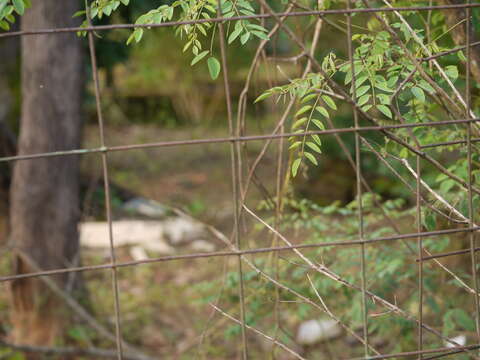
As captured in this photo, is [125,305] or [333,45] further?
[333,45]

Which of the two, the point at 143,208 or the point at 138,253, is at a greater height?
the point at 143,208

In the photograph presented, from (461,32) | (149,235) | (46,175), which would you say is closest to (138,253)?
(149,235)

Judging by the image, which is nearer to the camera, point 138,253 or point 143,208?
point 138,253

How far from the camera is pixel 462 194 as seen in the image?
2148 mm

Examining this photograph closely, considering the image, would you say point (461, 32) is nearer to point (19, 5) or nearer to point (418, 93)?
point (418, 93)

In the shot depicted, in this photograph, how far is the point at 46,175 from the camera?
11.7 ft

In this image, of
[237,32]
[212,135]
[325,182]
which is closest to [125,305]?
[325,182]

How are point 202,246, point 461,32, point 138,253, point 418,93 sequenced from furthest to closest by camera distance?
point 202,246
point 138,253
point 461,32
point 418,93

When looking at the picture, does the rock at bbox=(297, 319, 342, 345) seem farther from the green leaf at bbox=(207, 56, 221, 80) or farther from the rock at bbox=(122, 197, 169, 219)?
the green leaf at bbox=(207, 56, 221, 80)

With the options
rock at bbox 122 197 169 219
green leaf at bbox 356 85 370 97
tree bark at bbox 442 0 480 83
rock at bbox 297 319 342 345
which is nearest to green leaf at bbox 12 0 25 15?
green leaf at bbox 356 85 370 97

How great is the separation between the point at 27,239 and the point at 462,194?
2.37m

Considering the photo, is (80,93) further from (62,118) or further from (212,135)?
(212,135)

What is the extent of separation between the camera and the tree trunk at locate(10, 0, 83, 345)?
341 cm

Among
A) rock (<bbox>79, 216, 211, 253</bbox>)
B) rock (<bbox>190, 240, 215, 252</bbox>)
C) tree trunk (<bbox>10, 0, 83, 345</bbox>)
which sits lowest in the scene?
rock (<bbox>190, 240, 215, 252</bbox>)
